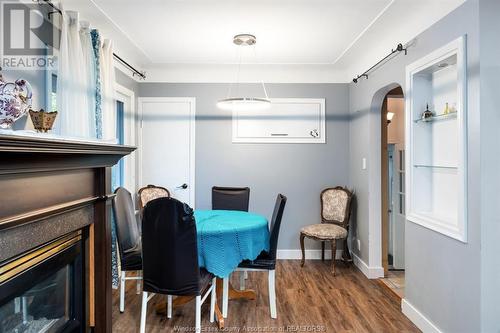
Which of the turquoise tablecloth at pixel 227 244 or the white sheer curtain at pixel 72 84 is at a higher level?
the white sheer curtain at pixel 72 84

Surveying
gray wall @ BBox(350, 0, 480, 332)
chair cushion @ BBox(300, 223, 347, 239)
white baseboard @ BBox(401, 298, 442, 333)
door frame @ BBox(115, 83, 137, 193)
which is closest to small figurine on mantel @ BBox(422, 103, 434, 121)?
gray wall @ BBox(350, 0, 480, 332)

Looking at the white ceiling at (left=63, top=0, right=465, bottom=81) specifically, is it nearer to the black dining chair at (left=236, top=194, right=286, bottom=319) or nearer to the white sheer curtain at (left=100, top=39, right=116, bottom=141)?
the white sheer curtain at (left=100, top=39, right=116, bottom=141)

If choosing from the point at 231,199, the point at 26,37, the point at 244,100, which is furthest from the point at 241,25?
the point at 231,199

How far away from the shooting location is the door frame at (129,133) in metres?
3.76

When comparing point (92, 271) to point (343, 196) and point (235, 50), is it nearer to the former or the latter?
point (235, 50)

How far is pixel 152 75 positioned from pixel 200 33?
4.78ft

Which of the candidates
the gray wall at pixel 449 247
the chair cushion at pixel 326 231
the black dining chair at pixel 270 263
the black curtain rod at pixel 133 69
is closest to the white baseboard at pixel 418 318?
the gray wall at pixel 449 247

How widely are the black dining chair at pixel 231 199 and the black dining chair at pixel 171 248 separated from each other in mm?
1477

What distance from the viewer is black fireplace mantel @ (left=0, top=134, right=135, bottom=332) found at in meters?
1.10

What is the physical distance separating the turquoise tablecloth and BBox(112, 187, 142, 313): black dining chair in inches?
24.3

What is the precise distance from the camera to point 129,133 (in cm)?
387

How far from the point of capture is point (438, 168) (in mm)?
2451

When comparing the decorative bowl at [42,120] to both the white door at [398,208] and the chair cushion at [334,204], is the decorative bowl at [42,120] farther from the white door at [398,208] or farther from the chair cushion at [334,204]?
the white door at [398,208]

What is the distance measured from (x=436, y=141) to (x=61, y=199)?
2.60 meters
